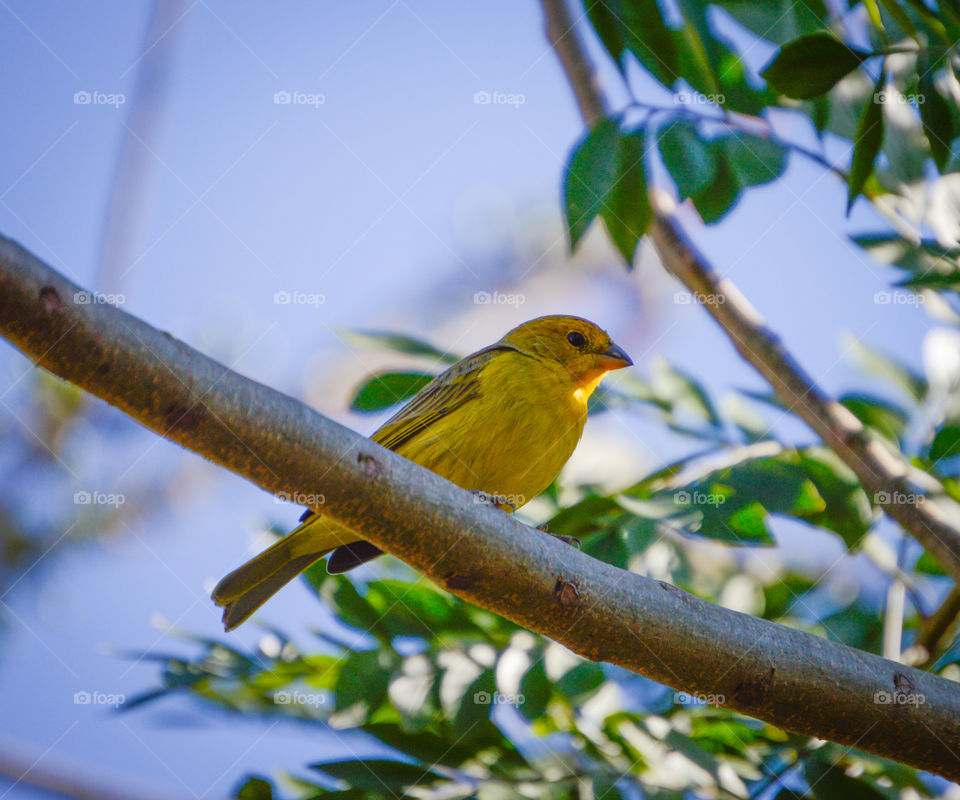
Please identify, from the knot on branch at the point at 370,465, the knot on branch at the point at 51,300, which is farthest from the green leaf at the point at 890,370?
the knot on branch at the point at 51,300

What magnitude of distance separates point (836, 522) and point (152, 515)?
5.13 meters

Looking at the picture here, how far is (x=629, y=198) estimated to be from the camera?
3.07m

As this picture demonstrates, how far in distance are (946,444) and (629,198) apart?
5.00ft

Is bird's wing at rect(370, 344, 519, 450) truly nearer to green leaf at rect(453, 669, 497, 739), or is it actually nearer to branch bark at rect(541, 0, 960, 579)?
branch bark at rect(541, 0, 960, 579)

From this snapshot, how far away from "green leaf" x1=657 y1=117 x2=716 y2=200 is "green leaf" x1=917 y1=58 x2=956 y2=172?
1.96ft

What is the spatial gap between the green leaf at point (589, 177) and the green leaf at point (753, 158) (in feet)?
1.18

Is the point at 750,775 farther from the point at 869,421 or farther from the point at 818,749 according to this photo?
the point at 869,421

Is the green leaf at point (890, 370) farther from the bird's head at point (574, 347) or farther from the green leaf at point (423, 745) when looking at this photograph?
the green leaf at point (423, 745)

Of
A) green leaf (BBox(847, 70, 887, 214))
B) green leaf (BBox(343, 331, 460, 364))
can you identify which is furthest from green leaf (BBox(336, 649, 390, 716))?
green leaf (BBox(847, 70, 887, 214))

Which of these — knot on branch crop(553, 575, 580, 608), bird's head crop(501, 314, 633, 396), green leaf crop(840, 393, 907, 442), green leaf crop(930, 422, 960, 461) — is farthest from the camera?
bird's head crop(501, 314, 633, 396)

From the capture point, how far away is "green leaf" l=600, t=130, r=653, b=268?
3.05 m

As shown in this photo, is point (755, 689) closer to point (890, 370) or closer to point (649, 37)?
point (649, 37)

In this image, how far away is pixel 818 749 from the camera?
9.42 feet

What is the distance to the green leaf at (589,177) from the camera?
9.77 feet
